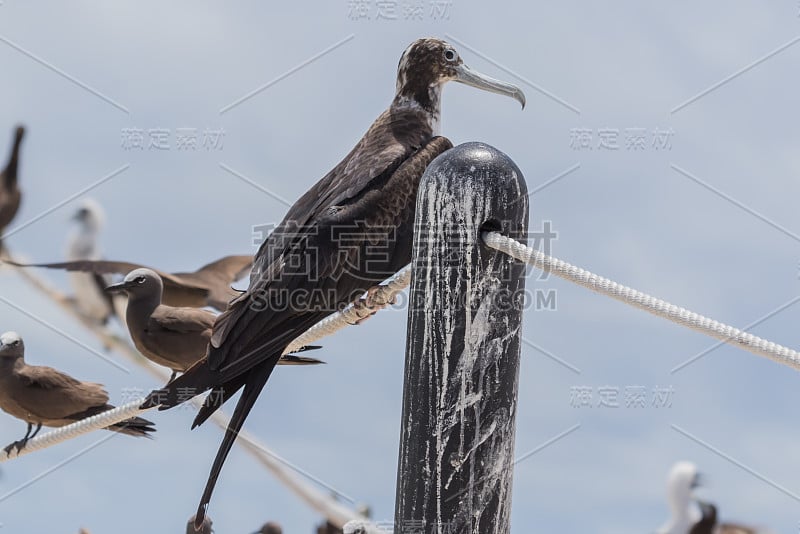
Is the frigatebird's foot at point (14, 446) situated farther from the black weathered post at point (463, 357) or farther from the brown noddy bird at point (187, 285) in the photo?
the black weathered post at point (463, 357)

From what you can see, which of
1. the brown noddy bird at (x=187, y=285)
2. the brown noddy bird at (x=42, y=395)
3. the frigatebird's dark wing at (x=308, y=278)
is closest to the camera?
the frigatebird's dark wing at (x=308, y=278)

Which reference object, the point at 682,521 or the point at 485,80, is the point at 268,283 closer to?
the point at 485,80

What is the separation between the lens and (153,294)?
558 centimetres

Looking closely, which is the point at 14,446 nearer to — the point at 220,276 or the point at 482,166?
the point at 220,276

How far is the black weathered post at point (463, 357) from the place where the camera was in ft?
7.60

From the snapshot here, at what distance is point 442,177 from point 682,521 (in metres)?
7.66

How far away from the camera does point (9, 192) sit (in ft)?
31.5

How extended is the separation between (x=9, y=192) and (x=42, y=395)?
182 inches

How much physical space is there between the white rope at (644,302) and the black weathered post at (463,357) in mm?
47

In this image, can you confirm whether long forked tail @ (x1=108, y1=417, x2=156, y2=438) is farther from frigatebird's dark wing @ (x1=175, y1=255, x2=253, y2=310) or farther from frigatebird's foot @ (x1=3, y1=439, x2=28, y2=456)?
frigatebird's dark wing @ (x1=175, y1=255, x2=253, y2=310)

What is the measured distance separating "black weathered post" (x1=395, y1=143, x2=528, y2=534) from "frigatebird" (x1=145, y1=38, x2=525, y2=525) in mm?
1029

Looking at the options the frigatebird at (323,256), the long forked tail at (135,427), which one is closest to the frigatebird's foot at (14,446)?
the long forked tail at (135,427)

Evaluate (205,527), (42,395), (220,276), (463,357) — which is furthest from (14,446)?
(463,357)

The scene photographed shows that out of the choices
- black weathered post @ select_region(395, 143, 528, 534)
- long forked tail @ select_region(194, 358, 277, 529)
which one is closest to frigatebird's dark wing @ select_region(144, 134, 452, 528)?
long forked tail @ select_region(194, 358, 277, 529)
